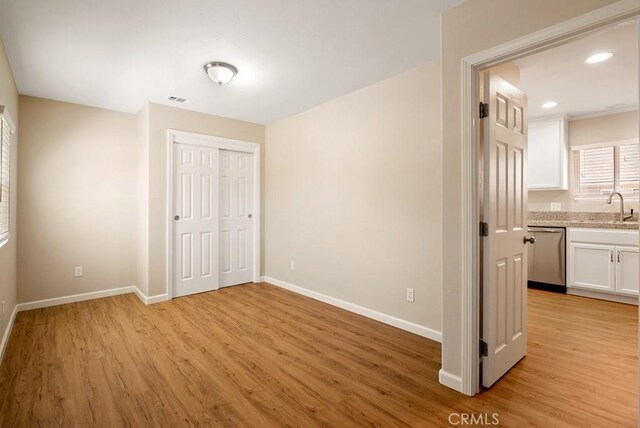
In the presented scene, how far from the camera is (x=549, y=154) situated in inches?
179

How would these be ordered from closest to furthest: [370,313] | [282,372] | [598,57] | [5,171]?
[282,372] → [598,57] → [5,171] → [370,313]

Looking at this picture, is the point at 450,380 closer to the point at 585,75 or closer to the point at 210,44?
the point at 210,44

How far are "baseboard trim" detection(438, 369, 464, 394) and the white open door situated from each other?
19cm

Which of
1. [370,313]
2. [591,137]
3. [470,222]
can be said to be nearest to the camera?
[470,222]

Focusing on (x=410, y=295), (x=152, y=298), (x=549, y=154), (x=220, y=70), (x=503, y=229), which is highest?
(x=220, y=70)

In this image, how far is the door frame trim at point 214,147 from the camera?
3.87 m

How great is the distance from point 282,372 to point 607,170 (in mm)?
5159

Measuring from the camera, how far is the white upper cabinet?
4441 millimetres

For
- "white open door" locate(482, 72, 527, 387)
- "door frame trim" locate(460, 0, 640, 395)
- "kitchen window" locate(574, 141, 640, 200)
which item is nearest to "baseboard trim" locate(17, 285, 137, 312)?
"door frame trim" locate(460, 0, 640, 395)

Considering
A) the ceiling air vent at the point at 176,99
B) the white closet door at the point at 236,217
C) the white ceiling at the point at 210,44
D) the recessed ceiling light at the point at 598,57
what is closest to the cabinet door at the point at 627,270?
the recessed ceiling light at the point at 598,57

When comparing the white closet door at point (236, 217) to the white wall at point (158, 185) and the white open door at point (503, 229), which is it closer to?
the white wall at point (158, 185)

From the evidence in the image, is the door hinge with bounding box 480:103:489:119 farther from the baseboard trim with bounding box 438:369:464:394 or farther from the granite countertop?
the granite countertop

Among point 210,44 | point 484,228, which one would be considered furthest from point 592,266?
point 210,44

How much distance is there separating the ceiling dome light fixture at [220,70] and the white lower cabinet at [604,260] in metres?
4.58
